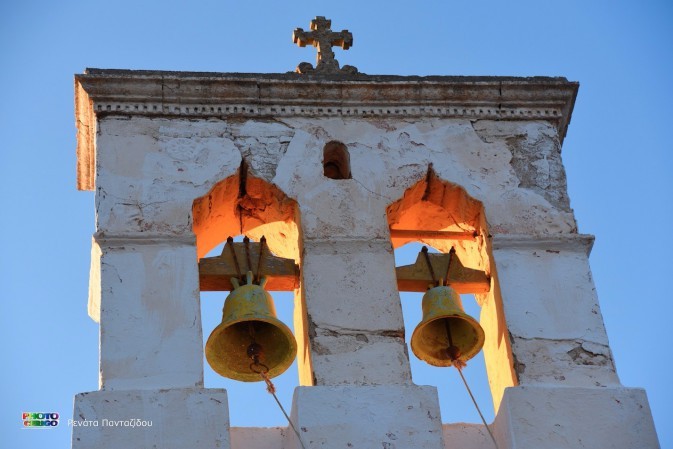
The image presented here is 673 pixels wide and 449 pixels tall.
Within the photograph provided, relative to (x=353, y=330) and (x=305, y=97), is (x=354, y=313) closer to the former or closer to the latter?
(x=353, y=330)

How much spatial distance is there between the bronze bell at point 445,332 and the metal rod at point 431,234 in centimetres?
59

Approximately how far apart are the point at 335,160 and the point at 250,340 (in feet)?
5.06

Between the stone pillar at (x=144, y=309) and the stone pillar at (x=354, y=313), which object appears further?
the stone pillar at (x=354, y=313)

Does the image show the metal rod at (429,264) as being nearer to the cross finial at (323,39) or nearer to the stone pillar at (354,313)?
the stone pillar at (354,313)

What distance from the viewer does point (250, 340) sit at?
953 cm

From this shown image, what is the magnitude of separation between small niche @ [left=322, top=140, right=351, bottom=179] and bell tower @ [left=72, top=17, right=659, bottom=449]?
2cm

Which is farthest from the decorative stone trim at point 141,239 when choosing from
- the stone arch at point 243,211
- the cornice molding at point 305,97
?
the cornice molding at point 305,97

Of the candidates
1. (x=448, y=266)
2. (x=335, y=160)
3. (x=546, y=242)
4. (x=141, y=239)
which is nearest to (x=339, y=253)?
(x=448, y=266)

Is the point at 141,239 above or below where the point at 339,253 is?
above

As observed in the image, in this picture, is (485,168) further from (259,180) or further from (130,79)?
(130,79)

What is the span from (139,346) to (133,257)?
2.02 ft

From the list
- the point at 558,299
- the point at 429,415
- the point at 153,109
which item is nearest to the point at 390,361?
the point at 429,415

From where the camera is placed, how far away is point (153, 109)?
A: 10.6 m

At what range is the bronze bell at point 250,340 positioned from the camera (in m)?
9.36
